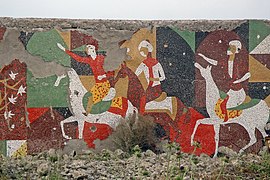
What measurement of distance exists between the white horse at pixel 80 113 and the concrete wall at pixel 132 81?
0.04ft

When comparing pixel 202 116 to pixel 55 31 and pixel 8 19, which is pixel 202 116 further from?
pixel 8 19

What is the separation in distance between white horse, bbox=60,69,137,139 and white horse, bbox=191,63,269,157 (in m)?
1.03

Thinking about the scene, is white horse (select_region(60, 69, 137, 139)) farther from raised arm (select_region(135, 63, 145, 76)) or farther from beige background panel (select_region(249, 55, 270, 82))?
beige background panel (select_region(249, 55, 270, 82))

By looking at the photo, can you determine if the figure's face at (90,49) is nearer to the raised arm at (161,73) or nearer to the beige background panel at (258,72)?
the raised arm at (161,73)

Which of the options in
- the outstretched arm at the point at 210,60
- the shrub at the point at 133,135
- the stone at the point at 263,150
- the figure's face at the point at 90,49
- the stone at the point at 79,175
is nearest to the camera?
the stone at the point at 79,175

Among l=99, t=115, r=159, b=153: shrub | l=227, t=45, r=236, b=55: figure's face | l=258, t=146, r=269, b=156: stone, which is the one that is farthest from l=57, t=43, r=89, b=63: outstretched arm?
l=258, t=146, r=269, b=156: stone

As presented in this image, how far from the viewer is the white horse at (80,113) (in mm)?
7883

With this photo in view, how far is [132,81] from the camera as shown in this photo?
795 centimetres

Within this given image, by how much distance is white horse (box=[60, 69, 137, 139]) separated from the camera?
7.88 meters

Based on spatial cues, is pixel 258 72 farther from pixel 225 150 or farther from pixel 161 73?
pixel 161 73

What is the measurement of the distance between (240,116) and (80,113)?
2.12 meters

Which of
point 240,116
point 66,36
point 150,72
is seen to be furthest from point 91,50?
point 240,116

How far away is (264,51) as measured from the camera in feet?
26.5

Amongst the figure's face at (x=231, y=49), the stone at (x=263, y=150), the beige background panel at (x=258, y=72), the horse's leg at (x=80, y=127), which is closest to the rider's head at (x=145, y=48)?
the figure's face at (x=231, y=49)
